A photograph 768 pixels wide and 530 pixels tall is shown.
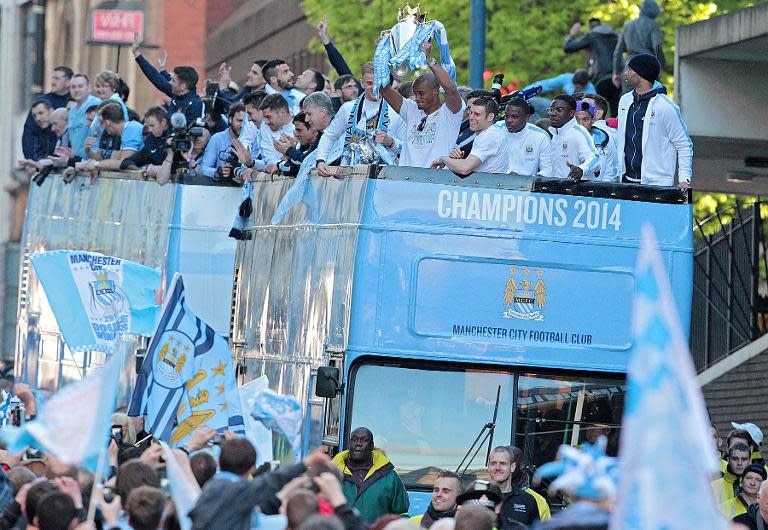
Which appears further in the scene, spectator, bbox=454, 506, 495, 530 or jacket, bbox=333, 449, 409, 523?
jacket, bbox=333, 449, 409, 523

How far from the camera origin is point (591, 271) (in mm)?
14438

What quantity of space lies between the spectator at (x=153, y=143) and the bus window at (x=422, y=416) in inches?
285

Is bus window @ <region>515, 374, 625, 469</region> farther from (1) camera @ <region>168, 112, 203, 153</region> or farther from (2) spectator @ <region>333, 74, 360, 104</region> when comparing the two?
(1) camera @ <region>168, 112, 203, 153</region>

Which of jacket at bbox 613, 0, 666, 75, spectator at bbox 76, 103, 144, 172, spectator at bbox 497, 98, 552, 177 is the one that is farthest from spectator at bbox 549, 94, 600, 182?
spectator at bbox 76, 103, 144, 172

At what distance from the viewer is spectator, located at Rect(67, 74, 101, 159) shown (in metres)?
22.8

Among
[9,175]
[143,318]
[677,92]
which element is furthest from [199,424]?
[9,175]

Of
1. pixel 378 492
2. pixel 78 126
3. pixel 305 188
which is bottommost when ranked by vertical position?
pixel 378 492

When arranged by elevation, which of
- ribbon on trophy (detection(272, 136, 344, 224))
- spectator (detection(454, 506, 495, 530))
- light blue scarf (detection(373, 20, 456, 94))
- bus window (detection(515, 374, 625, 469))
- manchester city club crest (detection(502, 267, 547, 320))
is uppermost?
light blue scarf (detection(373, 20, 456, 94))

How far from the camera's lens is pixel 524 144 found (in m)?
15.4

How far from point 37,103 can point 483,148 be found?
1079cm

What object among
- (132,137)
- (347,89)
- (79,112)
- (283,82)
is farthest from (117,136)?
(347,89)

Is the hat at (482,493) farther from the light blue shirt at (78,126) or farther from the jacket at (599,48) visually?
the jacket at (599,48)

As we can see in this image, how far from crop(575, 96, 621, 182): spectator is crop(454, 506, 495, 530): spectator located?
7198mm

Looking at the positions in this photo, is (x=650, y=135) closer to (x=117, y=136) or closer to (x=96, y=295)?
(x=96, y=295)
